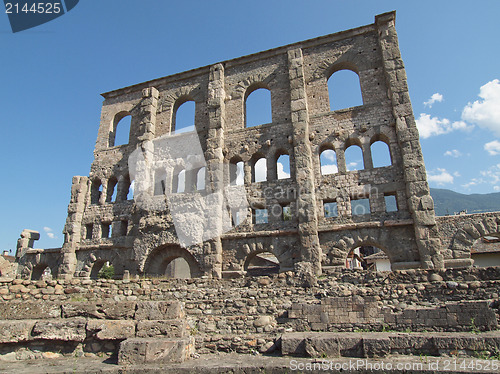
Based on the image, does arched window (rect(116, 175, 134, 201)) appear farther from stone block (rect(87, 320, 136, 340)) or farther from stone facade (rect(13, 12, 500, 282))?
stone block (rect(87, 320, 136, 340))

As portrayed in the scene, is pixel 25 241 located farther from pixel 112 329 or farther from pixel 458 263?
pixel 458 263

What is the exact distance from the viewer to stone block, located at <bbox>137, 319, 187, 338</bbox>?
20.1 ft

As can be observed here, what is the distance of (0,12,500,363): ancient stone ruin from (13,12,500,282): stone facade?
7 cm

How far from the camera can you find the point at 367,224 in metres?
12.7

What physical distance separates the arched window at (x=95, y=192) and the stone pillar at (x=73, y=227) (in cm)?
33

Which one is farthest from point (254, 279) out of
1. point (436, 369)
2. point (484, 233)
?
point (484, 233)

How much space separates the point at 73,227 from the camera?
57.5 ft

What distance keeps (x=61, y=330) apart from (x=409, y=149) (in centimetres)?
1350

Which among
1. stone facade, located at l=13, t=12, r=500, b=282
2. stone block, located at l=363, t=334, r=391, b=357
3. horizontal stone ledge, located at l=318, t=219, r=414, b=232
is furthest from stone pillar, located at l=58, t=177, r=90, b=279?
stone block, located at l=363, t=334, r=391, b=357

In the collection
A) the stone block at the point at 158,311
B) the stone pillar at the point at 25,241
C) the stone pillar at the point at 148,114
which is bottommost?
the stone block at the point at 158,311

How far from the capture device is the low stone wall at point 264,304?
21.5ft

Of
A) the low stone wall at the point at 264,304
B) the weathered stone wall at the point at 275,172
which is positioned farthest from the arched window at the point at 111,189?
the low stone wall at the point at 264,304

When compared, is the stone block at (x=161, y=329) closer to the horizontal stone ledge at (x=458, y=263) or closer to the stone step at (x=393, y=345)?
Result: the stone step at (x=393, y=345)

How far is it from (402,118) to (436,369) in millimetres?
Result: 11184
